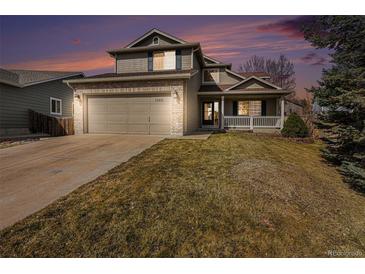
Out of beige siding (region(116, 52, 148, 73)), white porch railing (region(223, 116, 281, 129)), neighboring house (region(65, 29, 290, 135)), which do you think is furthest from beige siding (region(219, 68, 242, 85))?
beige siding (region(116, 52, 148, 73))

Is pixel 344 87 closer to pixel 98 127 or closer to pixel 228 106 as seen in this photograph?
pixel 228 106

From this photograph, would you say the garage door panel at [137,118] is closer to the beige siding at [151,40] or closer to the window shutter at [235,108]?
the beige siding at [151,40]

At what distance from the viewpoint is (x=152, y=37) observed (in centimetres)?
1475

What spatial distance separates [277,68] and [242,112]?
A: 2957 cm

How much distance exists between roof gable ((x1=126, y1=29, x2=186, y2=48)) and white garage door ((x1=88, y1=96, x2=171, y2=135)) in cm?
573

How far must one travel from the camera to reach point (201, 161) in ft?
20.3

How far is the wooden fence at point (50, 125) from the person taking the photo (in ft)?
41.3

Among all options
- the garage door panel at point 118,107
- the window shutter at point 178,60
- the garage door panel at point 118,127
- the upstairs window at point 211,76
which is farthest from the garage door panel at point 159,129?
the upstairs window at point 211,76

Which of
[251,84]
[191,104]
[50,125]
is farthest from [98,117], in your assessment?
[251,84]

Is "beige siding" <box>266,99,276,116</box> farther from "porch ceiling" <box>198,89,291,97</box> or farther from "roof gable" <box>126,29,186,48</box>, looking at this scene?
"roof gable" <box>126,29,186,48</box>
